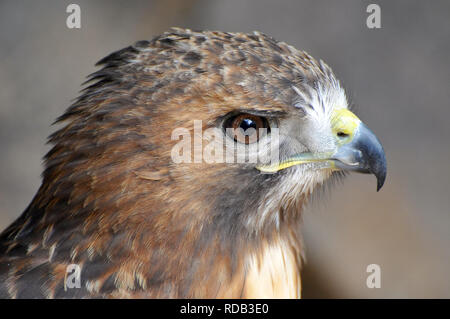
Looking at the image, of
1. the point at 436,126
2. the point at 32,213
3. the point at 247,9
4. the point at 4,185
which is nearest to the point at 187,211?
the point at 32,213

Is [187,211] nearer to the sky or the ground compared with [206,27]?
nearer to the ground

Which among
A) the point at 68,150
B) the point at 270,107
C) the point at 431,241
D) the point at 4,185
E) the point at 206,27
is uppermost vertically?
the point at 206,27

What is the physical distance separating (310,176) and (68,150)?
42.5 inches

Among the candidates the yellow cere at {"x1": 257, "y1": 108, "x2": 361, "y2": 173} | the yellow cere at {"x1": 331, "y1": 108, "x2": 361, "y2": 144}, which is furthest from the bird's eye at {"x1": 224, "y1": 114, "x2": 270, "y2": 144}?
the yellow cere at {"x1": 331, "y1": 108, "x2": 361, "y2": 144}

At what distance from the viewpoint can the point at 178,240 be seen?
93.7 inches

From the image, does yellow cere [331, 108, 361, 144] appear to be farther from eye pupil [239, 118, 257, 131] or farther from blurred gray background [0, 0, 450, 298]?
blurred gray background [0, 0, 450, 298]

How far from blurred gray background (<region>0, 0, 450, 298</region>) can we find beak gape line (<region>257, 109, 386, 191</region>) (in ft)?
4.82

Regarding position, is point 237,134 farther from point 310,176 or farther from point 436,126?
point 436,126

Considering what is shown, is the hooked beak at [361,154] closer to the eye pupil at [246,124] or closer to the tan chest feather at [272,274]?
the eye pupil at [246,124]

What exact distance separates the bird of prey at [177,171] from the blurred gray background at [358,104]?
1.54 meters

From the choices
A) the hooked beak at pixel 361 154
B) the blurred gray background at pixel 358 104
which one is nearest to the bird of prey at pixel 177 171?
the hooked beak at pixel 361 154

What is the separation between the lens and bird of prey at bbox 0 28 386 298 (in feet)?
7.64

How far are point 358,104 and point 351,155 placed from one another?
5.01 feet

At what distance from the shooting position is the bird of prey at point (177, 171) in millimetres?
2328
